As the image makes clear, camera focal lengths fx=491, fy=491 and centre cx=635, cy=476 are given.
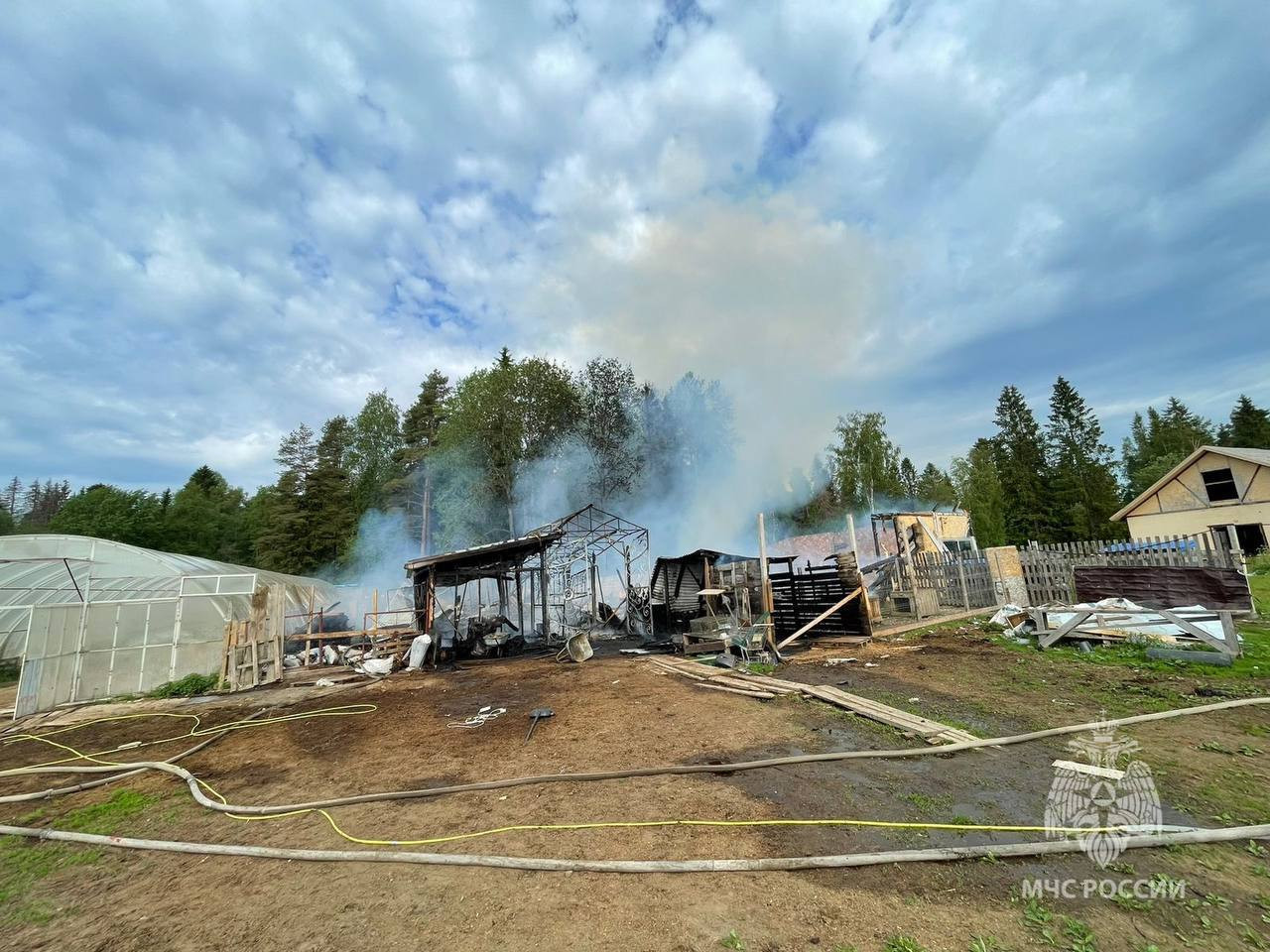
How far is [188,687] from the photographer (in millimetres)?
13938

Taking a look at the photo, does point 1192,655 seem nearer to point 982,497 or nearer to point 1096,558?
point 1096,558

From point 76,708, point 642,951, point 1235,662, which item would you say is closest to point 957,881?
point 642,951

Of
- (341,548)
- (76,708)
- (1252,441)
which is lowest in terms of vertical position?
(76,708)

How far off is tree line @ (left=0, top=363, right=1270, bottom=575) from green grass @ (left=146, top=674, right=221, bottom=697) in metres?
21.6

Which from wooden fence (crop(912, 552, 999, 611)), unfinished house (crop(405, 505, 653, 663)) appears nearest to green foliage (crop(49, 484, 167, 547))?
unfinished house (crop(405, 505, 653, 663))

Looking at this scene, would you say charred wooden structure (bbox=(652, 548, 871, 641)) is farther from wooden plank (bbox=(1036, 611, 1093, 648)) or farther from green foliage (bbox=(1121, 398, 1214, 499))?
green foliage (bbox=(1121, 398, 1214, 499))

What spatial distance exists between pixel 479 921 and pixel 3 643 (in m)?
28.8

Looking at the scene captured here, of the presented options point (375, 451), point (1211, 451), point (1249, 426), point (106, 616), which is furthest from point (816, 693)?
point (1249, 426)

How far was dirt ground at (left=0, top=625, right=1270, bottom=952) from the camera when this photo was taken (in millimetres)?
2873

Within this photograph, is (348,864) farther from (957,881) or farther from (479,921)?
(957,881)

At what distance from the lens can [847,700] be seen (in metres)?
7.40

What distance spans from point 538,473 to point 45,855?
108 ft

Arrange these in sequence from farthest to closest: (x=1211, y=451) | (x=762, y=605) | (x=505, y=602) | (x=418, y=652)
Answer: (x=1211, y=451) → (x=505, y=602) → (x=418, y=652) → (x=762, y=605)

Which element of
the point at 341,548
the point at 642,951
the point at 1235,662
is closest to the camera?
the point at 642,951
